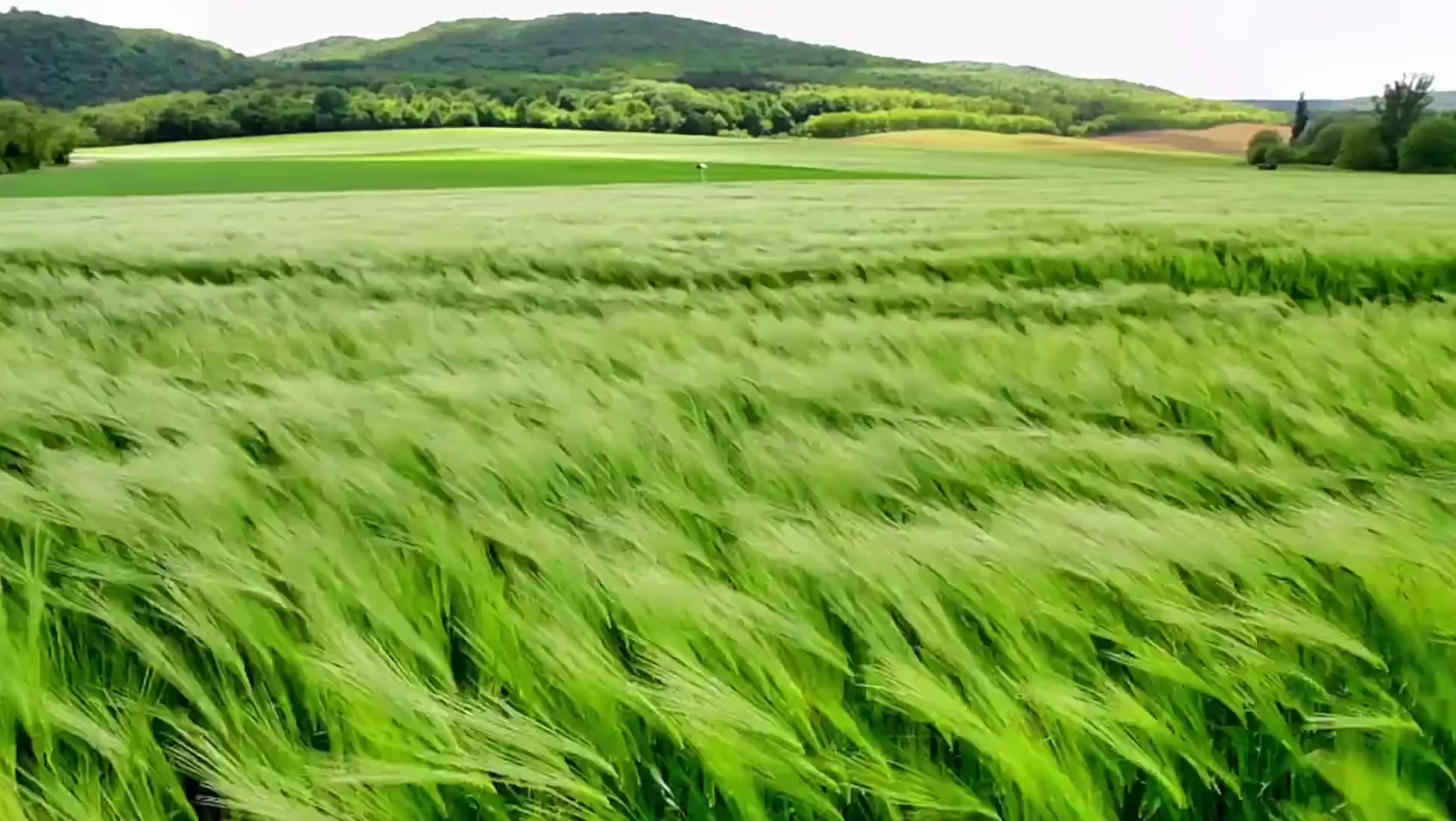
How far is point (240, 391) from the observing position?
3.71 ft

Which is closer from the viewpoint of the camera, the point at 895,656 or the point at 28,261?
the point at 895,656

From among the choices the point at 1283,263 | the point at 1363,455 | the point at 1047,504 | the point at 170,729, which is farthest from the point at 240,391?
the point at 1283,263

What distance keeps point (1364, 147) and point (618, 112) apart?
18.4 meters

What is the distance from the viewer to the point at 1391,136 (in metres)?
10.6

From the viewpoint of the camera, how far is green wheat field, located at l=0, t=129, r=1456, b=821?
0.49 metres

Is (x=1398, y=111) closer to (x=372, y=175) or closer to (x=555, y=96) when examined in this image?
(x=372, y=175)

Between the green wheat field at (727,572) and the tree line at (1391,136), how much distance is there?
34.8ft

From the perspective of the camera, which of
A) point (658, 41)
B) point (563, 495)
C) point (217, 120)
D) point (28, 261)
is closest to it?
point (563, 495)

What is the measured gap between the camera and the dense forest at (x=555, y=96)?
18.2 m

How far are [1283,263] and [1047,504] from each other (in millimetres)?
2782

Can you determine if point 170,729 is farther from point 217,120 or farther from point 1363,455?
point 217,120

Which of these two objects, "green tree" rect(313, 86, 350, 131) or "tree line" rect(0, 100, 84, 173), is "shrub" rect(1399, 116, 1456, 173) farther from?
"green tree" rect(313, 86, 350, 131)

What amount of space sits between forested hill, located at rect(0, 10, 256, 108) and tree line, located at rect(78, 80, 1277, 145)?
684mm

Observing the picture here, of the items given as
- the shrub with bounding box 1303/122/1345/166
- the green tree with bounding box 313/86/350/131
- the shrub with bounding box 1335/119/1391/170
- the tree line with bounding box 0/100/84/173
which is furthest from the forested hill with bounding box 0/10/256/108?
the shrub with bounding box 1335/119/1391/170
